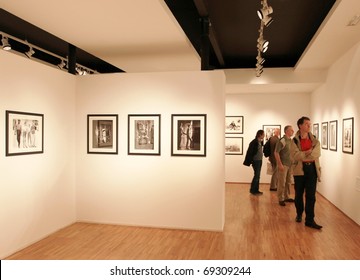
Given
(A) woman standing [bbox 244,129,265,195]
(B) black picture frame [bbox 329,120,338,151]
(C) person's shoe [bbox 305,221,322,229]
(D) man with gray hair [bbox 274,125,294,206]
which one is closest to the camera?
(C) person's shoe [bbox 305,221,322,229]

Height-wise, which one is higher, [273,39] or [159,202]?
[273,39]

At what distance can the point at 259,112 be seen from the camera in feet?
34.9

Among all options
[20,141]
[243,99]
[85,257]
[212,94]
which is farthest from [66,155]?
[243,99]

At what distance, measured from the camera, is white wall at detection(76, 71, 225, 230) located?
5305mm

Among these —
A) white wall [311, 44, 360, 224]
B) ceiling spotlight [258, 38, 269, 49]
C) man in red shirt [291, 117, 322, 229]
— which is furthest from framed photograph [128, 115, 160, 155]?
white wall [311, 44, 360, 224]

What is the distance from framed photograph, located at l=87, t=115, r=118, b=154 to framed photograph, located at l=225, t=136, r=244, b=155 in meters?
5.92

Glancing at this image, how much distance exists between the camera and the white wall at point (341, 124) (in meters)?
5.89

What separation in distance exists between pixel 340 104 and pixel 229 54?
2.90m

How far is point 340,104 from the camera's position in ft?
22.8

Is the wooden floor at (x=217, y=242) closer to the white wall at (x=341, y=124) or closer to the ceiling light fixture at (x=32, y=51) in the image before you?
the white wall at (x=341, y=124)

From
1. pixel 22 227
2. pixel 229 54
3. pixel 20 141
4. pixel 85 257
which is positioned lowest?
pixel 85 257

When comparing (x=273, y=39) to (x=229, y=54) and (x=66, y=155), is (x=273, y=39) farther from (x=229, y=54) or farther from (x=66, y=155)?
(x=66, y=155)

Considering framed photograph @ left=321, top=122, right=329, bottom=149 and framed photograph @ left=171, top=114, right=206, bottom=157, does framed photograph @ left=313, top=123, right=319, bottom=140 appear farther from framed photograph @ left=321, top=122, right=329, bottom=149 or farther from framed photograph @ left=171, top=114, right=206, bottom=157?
framed photograph @ left=171, top=114, right=206, bottom=157

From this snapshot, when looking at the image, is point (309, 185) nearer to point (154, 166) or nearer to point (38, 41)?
point (154, 166)
